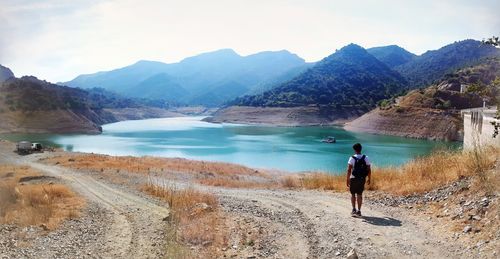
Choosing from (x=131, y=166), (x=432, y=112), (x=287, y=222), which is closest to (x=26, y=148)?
(x=131, y=166)

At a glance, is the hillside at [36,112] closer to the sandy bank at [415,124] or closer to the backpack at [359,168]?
the sandy bank at [415,124]

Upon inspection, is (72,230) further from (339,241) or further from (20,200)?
(339,241)

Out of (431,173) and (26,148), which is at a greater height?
(431,173)

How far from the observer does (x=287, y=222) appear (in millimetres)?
11188

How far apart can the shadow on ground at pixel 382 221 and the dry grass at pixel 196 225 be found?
3.35 m

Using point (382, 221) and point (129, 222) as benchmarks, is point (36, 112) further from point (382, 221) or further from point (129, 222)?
point (382, 221)

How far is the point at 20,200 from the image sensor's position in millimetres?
14883

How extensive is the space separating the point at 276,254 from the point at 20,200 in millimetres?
10157

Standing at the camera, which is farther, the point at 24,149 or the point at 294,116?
the point at 294,116

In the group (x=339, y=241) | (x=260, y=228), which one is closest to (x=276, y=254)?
(x=339, y=241)

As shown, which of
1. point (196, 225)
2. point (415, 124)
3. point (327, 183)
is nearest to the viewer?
point (196, 225)

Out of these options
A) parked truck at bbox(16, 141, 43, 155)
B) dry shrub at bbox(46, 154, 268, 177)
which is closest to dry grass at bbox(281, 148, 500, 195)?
dry shrub at bbox(46, 154, 268, 177)

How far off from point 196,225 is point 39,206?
635 centimetres

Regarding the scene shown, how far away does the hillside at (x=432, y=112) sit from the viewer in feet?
305
